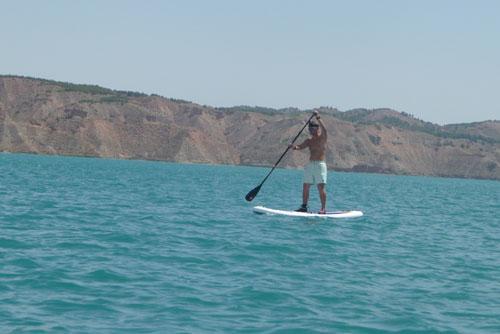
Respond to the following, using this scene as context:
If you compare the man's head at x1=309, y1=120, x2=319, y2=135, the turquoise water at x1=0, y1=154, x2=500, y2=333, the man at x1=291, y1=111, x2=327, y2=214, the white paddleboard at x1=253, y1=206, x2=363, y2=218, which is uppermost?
the man's head at x1=309, y1=120, x2=319, y2=135

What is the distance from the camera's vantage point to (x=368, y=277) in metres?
14.2

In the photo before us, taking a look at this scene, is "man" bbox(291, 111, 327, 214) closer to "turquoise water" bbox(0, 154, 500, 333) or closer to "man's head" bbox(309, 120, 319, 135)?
"man's head" bbox(309, 120, 319, 135)

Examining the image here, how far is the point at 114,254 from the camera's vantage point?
50.3 feet

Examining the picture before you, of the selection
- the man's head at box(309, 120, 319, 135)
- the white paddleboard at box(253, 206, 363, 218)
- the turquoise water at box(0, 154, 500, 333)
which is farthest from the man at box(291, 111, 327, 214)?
the turquoise water at box(0, 154, 500, 333)

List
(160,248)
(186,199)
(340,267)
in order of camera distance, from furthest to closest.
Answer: (186,199) → (160,248) → (340,267)

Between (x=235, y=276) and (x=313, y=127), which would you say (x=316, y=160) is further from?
(x=235, y=276)

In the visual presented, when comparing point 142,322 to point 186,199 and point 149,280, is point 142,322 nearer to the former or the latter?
point 149,280

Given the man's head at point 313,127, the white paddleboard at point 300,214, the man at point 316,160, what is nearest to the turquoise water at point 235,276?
the white paddleboard at point 300,214

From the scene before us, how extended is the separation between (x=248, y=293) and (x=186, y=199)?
76.5 feet

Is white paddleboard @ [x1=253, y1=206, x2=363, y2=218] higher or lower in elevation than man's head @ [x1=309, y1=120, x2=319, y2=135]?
lower

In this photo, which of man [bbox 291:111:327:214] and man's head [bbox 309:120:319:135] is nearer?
man's head [bbox 309:120:319:135]

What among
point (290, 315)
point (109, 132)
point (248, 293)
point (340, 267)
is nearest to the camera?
point (290, 315)

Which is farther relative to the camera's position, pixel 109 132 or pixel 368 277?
pixel 109 132

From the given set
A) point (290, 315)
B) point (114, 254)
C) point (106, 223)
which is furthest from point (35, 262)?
point (106, 223)
